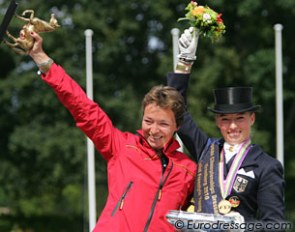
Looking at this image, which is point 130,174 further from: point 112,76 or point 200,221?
point 112,76

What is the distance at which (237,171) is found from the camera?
132 inches

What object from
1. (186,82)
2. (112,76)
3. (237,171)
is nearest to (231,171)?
(237,171)

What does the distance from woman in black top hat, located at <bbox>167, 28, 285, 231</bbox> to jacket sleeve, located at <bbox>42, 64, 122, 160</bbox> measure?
51 cm

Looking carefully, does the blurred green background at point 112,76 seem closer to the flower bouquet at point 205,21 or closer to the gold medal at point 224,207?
the flower bouquet at point 205,21

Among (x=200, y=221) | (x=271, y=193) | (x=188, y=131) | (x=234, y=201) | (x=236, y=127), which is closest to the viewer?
(x=200, y=221)

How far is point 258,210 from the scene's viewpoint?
325cm

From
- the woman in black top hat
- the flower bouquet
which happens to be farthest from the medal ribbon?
the flower bouquet

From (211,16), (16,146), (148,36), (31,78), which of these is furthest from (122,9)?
(211,16)

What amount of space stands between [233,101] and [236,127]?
165mm

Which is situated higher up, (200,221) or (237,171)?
(237,171)

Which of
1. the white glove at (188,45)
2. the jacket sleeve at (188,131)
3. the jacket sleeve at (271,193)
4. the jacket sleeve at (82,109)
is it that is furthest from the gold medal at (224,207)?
the white glove at (188,45)

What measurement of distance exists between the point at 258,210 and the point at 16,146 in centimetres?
1421

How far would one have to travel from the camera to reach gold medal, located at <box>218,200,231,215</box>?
3246 mm

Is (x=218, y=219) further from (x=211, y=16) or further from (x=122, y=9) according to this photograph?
(x=122, y=9)
